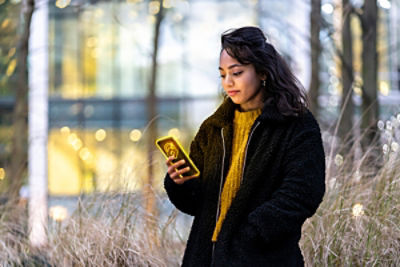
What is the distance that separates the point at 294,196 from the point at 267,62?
55 centimetres

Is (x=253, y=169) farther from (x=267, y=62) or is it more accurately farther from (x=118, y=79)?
(x=118, y=79)

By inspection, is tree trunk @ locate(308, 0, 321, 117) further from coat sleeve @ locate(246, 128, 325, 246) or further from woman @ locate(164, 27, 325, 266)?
coat sleeve @ locate(246, 128, 325, 246)

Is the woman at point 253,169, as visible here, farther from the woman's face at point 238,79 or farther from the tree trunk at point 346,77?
the tree trunk at point 346,77

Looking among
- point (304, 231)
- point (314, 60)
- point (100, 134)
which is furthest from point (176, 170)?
point (100, 134)

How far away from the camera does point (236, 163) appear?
2635 millimetres

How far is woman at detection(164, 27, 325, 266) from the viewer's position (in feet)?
8.00

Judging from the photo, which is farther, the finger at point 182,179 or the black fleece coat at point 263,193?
the finger at point 182,179

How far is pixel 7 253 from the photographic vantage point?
Answer: 4387 millimetres

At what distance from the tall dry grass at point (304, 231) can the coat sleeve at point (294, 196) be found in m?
1.38

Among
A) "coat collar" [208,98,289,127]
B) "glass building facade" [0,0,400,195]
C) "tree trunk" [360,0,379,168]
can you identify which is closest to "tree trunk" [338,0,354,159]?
"tree trunk" [360,0,379,168]

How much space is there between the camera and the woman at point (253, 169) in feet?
8.00

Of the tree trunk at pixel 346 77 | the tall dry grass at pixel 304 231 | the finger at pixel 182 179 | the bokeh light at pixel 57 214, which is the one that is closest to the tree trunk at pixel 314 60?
the tree trunk at pixel 346 77

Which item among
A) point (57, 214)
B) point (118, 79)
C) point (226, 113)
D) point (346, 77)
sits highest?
point (118, 79)

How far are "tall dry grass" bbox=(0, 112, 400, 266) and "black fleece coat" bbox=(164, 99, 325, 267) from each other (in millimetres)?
1297
